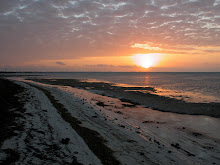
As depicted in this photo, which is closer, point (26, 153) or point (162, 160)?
point (26, 153)

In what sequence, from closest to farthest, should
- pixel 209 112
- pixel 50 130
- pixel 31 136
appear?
pixel 31 136, pixel 50 130, pixel 209 112

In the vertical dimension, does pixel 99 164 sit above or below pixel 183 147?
above

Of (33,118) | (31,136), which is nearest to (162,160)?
(31,136)

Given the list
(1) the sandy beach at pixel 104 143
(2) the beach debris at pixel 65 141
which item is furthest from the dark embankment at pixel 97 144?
(2) the beach debris at pixel 65 141

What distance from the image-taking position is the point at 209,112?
17.6 m

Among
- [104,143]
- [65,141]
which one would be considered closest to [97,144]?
[104,143]

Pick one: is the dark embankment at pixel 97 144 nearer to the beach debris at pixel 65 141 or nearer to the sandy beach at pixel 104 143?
the sandy beach at pixel 104 143

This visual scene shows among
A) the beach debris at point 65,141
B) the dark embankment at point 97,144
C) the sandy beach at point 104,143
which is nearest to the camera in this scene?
the sandy beach at point 104,143

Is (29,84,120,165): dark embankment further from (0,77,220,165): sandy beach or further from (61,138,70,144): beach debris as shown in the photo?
(61,138,70,144): beach debris

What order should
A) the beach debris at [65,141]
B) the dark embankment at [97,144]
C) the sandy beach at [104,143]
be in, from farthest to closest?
the beach debris at [65,141] → the dark embankment at [97,144] → the sandy beach at [104,143]

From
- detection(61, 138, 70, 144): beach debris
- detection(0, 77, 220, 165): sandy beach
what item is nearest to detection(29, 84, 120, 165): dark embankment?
detection(0, 77, 220, 165): sandy beach

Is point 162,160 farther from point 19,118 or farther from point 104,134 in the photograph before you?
point 19,118

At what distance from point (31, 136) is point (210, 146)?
418 inches

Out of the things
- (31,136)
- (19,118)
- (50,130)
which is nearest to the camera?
(31,136)
